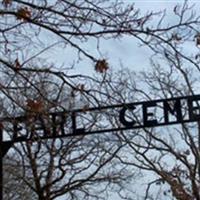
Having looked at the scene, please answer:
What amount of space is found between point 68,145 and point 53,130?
10137 mm

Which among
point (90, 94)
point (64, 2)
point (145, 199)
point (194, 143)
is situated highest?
point (194, 143)

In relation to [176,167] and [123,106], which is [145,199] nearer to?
[176,167]

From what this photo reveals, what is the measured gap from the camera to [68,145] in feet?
67.6

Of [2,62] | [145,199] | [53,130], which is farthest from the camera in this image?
[145,199]

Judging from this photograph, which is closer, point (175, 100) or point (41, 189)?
point (175, 100)

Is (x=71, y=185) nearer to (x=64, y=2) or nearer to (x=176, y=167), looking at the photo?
(x=176, y=167)

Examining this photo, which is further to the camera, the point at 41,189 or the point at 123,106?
the point at 41,189

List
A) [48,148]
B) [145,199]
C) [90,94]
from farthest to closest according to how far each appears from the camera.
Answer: [145,199], [48,148], [90,94]

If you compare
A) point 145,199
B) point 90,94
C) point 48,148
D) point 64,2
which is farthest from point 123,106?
point 145,199

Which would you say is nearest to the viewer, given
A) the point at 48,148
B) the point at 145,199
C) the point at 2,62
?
the point at 2,62

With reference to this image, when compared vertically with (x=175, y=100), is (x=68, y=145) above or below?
above

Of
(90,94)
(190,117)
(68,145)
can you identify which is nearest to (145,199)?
(68,145)

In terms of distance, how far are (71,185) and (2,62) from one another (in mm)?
13781

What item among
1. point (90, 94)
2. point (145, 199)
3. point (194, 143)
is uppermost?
point (194, 143)
